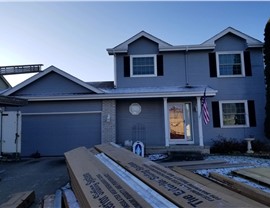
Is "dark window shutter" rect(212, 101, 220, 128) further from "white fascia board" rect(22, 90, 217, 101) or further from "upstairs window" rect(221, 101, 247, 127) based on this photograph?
"white fascia board" rect(22, 90, 217, 101)

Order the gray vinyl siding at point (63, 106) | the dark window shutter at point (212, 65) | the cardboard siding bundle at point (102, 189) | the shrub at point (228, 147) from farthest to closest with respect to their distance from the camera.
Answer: the dark window shutter at point (212, 65)
the gray vinyl siding at point (63, 106)
the shrub at point (228, 147)
the cardboard siding bundle at point (102, 189)

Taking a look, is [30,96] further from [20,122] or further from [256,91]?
[256,91]

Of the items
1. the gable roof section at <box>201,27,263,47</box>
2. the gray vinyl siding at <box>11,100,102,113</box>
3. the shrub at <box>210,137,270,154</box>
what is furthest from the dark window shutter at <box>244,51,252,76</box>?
the gray vinyl siding at <box>11,100,102,113</box>

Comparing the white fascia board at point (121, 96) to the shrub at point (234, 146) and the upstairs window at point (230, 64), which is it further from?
the shrub at point (234, 146)

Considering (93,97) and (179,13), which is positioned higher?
(179,13)

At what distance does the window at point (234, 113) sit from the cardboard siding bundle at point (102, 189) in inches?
392

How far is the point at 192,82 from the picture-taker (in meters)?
13.2

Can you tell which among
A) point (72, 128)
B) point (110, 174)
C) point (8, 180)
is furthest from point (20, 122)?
point (110, 174)

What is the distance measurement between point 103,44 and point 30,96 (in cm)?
495

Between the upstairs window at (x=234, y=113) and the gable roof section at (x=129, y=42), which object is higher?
the gable roof section at (x=129, y=42)

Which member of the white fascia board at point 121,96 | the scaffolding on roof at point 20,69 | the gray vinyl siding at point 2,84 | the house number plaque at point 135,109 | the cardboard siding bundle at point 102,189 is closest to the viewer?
the cardboard siding bundle at point 102,189

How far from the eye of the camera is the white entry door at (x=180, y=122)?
12516mm

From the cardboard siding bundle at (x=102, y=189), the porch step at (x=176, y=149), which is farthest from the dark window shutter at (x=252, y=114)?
the cardboard siding bundle at (x=102, y=189)

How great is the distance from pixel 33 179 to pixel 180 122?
7736 millimetres
